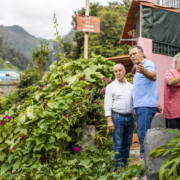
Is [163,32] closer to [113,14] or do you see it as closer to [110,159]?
[110,159]

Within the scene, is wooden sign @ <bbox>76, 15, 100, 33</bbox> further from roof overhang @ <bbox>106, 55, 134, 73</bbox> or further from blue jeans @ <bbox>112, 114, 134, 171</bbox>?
blue jeans @ <bbox>112, 114, 134, 171</bbox>

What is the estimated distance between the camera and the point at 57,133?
2.84 meters

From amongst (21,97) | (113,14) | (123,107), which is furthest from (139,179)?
(113,14)

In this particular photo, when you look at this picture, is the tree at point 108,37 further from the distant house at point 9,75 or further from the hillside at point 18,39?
the hillside at point 18,39

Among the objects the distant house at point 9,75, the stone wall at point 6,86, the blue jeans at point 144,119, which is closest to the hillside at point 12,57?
the distant house at point 9,75

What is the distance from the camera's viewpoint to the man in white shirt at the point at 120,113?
112 inches

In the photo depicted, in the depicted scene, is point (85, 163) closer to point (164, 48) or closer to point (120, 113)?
point (120, 113)

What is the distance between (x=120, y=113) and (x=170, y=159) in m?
1.39

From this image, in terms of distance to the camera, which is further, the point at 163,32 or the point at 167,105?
the point at 163,32

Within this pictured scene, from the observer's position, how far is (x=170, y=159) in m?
1.51

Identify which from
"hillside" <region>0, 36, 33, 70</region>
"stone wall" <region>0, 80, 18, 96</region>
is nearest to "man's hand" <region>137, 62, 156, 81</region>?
"stone wall" <region>0, 80, 18, 96</region>

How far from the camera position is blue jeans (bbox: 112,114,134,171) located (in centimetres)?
281

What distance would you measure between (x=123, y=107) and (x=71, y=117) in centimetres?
78

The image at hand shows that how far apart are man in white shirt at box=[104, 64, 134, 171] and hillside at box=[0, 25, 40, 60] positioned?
16642 cm
